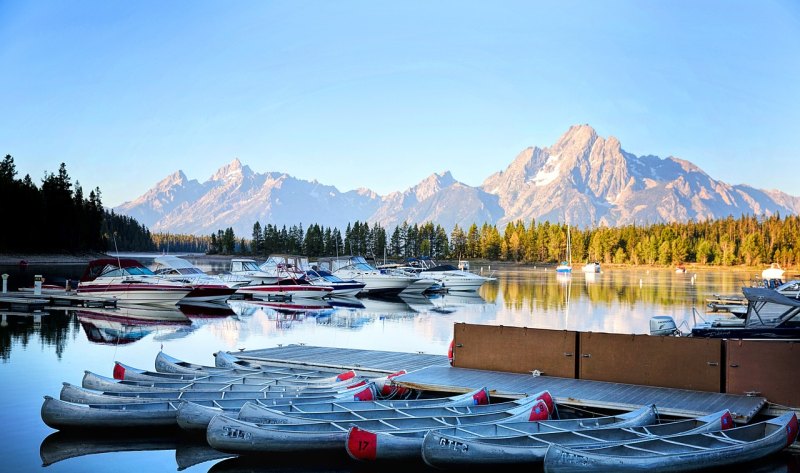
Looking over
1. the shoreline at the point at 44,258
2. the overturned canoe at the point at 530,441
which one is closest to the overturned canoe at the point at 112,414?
the overturned canoe at the point at 530,441

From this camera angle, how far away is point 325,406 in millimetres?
14953

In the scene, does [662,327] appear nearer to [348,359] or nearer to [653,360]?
[653,360]

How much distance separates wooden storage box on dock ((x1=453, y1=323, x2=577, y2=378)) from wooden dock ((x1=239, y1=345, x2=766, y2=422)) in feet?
0.82

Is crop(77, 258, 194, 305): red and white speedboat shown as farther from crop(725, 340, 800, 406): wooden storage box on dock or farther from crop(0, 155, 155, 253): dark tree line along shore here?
crop(0, 155, 155, 253): dark tree line along shore

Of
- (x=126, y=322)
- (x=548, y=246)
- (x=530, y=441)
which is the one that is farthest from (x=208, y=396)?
(x=548, y=246)

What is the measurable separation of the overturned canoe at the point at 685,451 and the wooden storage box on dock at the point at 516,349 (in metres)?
4.13

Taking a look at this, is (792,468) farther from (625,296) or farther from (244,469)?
(625,296)

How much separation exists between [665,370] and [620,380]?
1.01m

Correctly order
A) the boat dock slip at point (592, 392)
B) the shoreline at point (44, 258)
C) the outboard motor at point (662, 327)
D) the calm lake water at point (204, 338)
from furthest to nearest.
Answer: the shoreline at point (44, 258), the outboard motor at point (662, 327), the boat dock slip at point (592, 392), the calm lake water at point (204, 338)

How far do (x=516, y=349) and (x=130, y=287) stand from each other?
35484 mm

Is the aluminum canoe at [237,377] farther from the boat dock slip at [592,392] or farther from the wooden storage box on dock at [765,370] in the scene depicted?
the wooden storage box on dock at [765,370]

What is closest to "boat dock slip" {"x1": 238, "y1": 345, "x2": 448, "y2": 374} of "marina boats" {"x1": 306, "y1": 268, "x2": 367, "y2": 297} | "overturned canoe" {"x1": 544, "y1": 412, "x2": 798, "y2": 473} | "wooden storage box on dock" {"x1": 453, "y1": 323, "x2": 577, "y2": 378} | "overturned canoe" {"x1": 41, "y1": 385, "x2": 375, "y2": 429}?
"wooden storage box on dock" {"x1": 453, "y1": 323, "x2": 577, "y2": 378}

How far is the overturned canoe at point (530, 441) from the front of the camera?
12211mm

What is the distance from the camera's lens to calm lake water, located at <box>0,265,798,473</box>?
45.4 feet
